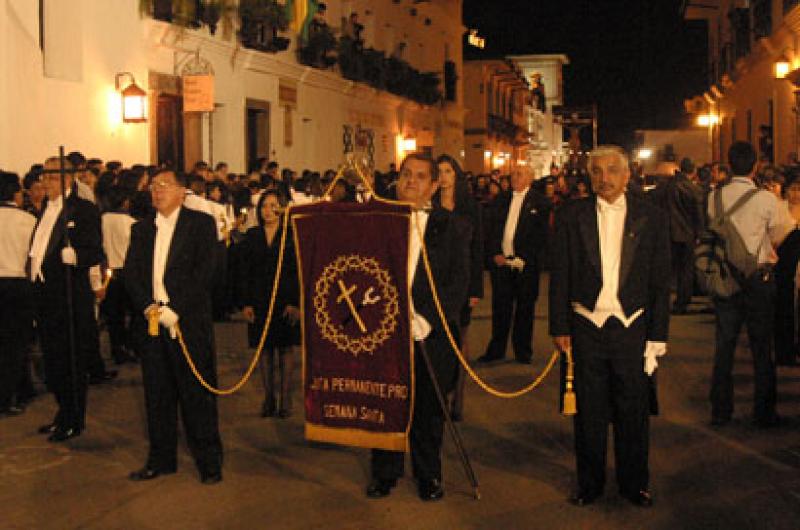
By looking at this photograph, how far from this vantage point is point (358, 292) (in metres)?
6.86

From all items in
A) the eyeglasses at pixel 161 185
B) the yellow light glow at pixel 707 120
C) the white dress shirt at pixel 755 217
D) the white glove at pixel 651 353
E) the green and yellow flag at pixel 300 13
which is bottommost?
the white glove at pixel 651 353

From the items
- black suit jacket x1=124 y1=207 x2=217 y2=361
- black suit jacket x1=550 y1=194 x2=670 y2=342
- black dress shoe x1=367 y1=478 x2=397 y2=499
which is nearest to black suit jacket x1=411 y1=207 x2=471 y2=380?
black suit jacket x1=550 y1=194 x2=670 y2=342

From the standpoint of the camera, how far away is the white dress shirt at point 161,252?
295 inches

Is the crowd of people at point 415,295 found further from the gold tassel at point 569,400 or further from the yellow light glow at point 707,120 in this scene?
the yellow light glow at point 707,120

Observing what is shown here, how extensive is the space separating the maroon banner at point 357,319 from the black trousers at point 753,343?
306 cm

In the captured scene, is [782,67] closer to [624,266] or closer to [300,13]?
[300,13]

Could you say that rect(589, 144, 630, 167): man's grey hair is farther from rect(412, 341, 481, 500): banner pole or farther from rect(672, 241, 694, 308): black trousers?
rect(672, 241, 694, 308): black trousers

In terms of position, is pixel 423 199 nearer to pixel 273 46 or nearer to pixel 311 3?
pixel 273 46

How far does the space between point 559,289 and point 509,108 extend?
216 ft

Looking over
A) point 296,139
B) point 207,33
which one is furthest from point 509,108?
point 207,33

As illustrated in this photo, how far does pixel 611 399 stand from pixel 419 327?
3.95 ft

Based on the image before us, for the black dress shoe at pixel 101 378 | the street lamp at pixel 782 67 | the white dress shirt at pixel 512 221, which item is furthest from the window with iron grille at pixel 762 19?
the black dress shoe at pixel 101 378

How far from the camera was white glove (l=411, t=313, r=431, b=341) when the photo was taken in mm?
6801

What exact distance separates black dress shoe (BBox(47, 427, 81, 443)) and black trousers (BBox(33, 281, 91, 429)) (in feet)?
0.11
